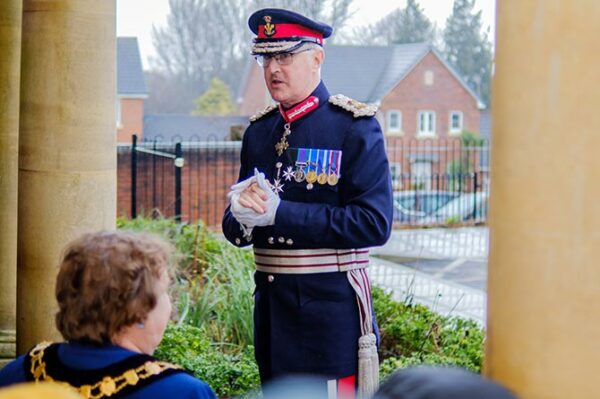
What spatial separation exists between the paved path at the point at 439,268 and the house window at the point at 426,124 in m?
21.7

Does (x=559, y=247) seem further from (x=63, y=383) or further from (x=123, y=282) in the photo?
(x=63, y=383)

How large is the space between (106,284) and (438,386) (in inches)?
46.9

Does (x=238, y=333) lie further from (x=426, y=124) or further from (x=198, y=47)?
(x=198, y=47)

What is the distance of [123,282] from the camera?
2.65 metres

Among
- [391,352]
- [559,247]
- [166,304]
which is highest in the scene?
[559,247]

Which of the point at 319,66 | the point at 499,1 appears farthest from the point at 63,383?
the point at 319,66

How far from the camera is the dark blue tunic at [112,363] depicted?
2.63m

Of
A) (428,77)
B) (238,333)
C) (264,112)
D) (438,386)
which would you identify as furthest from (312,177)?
(428,77)

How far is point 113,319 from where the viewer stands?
Answer: 8.74 feet

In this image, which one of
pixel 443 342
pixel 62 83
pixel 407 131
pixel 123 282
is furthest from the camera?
pixel 407 131

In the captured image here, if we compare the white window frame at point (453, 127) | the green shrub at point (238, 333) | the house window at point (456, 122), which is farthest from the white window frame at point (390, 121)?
the green shrub at point (238, 333)

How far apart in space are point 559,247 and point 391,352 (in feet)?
14.9

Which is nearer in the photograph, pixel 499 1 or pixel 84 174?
pixel 499 1

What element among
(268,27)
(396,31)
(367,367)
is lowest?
(367,367)
